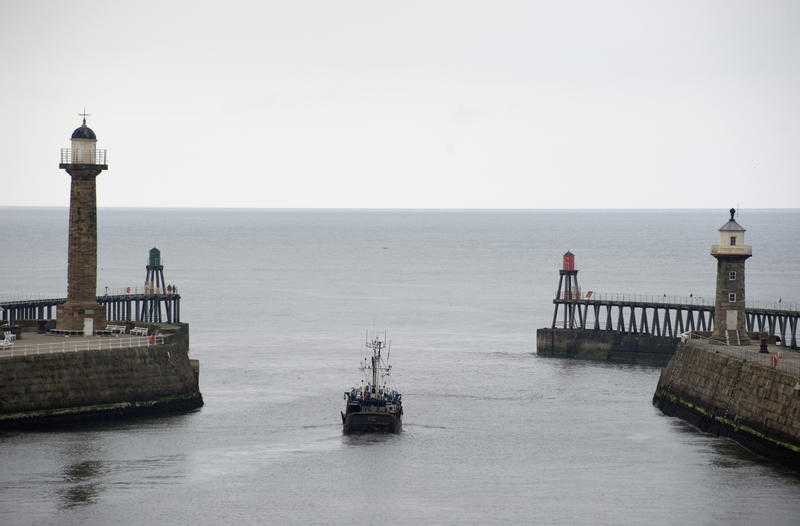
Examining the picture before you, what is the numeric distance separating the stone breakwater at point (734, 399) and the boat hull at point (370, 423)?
1499cm

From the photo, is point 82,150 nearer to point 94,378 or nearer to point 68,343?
point 68,343

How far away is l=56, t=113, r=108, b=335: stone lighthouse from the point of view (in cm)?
7281

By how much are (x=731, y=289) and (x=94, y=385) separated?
33.3 m

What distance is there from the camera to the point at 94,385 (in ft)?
211

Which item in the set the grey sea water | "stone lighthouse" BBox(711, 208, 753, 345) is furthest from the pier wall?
"stone lighthouse" BBox(711, 208, 753, 345)

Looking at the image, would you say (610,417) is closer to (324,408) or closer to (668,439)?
(668,439)

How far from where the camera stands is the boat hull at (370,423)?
210ft

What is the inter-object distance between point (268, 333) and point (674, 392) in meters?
46.2

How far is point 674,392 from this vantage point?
7031cm

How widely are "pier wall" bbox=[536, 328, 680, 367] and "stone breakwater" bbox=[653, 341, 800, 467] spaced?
56.1ft

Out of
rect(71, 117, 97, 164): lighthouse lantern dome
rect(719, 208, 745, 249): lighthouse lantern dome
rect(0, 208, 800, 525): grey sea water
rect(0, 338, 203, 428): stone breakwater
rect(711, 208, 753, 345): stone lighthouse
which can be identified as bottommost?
rect(0, 208, 800, 525): grey sea water

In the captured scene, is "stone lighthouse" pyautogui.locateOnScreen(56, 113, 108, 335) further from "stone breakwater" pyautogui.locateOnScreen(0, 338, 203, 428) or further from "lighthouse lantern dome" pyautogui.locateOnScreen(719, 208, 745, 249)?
"lighthouse lantern dome" pyautogui.locateOnScreen(719, 208, 745, 249)

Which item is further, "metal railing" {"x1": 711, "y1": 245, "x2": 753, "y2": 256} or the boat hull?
"metal railing" {"x1": 711, "y1": 245, "x2": 753, "y2": 256}

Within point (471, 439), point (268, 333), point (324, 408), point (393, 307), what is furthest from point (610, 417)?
point (393, 307)
